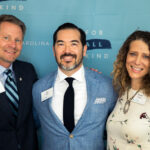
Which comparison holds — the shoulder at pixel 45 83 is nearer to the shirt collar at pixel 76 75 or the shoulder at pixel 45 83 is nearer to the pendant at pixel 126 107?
the shirt collar at pixel 76 75

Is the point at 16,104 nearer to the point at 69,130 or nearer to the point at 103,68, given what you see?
the point at 69,130

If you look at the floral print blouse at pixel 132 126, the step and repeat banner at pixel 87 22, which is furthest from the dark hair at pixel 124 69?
the step and repeat banner at pixel 87 22

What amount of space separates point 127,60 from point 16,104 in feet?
3.60

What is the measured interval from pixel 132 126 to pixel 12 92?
1.12 m

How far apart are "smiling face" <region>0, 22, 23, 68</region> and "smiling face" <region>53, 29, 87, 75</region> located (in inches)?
16.5

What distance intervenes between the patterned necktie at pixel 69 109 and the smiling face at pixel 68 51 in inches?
7.0

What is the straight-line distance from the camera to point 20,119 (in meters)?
1.84

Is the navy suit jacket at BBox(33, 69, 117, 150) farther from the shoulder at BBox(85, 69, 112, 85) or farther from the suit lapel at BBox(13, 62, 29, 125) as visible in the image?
the suit lapel at BBox(13, 62, 29, 125)

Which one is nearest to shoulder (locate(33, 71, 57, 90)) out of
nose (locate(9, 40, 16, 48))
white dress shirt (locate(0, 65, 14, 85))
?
white dress shirt (locate(0, 65, 14, 85))

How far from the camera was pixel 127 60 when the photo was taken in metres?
1.65

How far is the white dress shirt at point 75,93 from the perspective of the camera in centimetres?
179

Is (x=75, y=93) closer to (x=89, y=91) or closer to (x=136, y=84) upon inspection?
(x=89, y=91)

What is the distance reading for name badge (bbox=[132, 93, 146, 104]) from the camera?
4.97ft

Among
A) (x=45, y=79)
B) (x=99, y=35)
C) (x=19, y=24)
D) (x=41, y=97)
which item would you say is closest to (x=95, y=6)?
(x=99, y=35)
